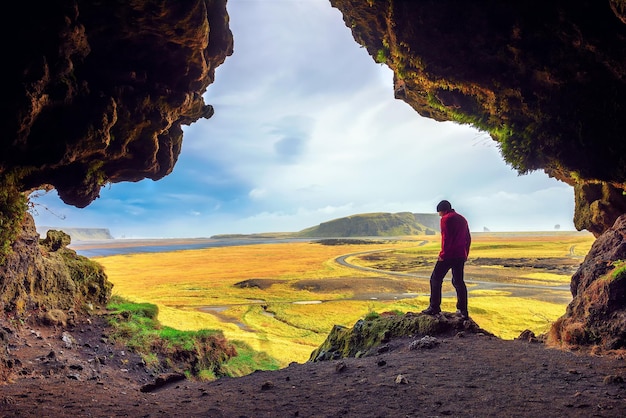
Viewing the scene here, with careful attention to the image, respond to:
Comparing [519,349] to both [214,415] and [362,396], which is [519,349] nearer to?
[362,396]

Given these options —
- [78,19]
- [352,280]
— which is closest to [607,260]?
[78,19]

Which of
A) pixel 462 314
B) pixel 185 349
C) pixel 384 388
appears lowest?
pixel 185 349

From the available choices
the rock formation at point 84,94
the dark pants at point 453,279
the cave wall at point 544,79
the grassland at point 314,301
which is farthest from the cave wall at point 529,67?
the grassland at point 314,301

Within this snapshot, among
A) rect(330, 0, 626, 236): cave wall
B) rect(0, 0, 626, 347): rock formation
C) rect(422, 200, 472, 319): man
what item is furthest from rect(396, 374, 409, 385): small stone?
rect(330, 0, 626, 236): cave wall

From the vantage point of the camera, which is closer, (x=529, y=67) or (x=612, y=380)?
(x=612, y=380)

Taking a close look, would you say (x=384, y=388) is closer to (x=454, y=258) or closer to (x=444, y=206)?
(x=454, y=258)

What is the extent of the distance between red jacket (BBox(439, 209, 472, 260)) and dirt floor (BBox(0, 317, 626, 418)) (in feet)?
6.13

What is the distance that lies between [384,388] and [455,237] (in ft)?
14.7

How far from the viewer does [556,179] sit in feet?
34.4

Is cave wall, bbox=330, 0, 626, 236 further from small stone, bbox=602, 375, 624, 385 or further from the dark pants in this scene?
small stone, bbox=602, 375, 624, 385

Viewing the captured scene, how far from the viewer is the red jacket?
8.09 metres

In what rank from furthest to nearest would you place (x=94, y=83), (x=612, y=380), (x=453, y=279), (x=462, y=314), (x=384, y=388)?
(x=453, y=279)
(x=462, y=314)
(x=94, y=83)
(x=384, y=388)
(x=612, y=380)

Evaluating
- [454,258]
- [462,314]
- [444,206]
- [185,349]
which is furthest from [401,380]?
[185,349]

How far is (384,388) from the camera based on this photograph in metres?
4.86
